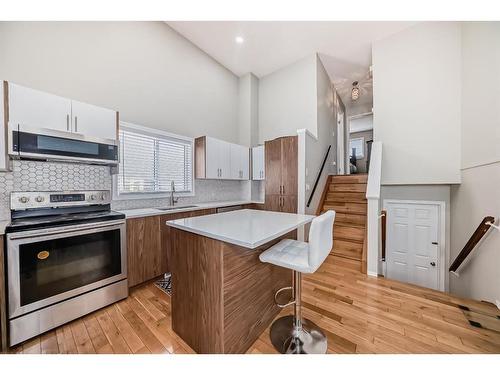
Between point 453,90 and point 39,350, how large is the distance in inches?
223

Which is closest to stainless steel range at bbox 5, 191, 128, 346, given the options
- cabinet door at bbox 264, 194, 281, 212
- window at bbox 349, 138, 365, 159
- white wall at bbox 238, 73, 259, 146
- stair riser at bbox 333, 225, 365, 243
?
cabinet door at bbox 264, 194, 281, 212

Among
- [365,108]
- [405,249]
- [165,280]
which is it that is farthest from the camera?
[365,108]

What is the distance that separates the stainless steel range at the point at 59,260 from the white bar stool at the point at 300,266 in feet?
5.23

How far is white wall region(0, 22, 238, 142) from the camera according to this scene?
2.00 m

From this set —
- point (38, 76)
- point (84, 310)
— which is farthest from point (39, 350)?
point (38, 76)

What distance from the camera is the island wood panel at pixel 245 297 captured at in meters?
1.23

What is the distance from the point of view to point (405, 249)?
3514mm

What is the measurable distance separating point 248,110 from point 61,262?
13.8 feet

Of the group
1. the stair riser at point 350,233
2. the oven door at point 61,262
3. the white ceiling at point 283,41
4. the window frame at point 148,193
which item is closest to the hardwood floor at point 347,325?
the oven door at point 61,262

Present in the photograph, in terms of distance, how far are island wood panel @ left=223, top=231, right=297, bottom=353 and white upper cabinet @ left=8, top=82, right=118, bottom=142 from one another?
78.3 inches

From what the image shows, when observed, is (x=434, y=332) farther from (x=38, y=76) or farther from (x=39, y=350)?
(x=38, y=76)

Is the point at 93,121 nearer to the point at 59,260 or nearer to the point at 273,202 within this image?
the point at 59,260

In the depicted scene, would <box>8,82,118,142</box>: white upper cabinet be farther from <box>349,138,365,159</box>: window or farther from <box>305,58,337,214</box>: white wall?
<box>349,138,365,159</box>: window
